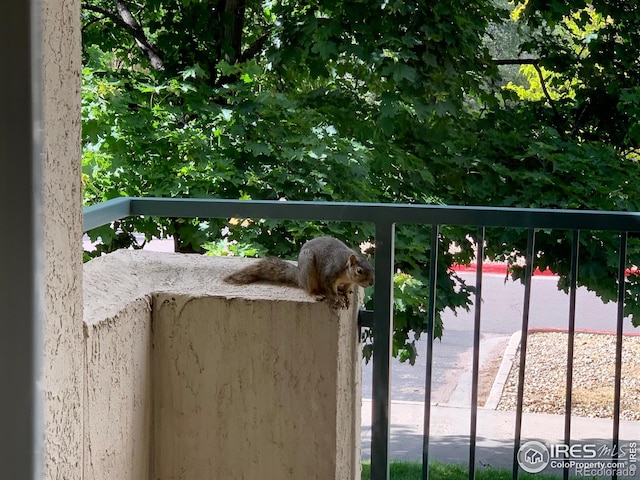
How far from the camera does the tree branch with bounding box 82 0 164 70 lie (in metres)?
5.46

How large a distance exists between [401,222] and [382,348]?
0.31m

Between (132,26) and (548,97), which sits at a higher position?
(132,26)

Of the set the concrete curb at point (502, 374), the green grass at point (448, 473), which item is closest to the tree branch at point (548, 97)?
the concrete curb at point (502, 374)

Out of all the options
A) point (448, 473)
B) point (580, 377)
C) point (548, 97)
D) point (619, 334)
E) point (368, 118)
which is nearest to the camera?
point (619, 334)

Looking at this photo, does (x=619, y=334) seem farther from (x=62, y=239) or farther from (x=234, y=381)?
(x=62, y=239)

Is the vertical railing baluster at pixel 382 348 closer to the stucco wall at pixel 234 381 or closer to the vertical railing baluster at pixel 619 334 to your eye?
the stucco wall at pixel 234 381

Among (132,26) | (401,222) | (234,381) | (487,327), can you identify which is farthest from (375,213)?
(487,327)

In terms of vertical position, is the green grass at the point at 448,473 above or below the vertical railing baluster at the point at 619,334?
below

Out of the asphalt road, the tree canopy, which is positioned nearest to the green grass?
the tree canopy

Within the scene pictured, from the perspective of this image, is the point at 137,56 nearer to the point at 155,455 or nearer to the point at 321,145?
the point at 321,145

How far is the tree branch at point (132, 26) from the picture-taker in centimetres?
546

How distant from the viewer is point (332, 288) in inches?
77.6

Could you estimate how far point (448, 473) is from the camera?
15.0 ft

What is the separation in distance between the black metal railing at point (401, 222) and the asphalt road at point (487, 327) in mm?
3364
